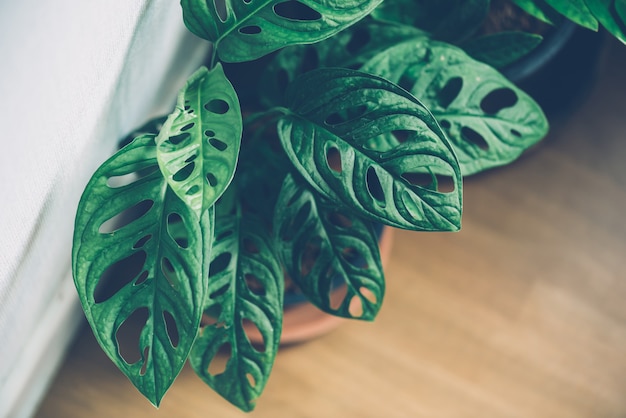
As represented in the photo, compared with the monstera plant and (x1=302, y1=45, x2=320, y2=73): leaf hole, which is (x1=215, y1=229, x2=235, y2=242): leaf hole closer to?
the monstera plant

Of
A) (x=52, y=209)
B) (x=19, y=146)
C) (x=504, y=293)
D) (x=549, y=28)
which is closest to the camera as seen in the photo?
(x=19, y=146)

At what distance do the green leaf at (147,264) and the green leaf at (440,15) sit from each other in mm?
350

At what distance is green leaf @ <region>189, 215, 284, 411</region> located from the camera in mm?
740

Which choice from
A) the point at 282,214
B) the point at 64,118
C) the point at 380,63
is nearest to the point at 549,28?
the point at 380,63

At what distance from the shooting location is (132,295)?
2.13 ft

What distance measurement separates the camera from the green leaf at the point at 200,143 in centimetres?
55

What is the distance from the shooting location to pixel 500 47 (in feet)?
2.54

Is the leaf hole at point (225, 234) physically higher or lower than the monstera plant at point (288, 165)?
lower

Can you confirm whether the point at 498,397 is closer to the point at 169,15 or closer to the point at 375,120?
the point at 375,120

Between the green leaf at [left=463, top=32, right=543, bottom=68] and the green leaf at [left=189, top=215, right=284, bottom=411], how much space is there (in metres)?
0.35

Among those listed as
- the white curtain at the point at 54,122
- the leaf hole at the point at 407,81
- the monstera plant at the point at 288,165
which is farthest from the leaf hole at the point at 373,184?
the white curtain at the point at 54,122

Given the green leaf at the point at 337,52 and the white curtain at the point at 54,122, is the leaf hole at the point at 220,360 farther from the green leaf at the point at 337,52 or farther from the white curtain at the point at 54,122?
the green leaf at the point at 337,52

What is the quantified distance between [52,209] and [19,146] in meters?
0.15

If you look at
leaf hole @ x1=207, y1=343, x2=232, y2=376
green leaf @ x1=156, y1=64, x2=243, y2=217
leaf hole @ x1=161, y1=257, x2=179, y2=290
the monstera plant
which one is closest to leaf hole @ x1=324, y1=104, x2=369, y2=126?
the monstera plant
